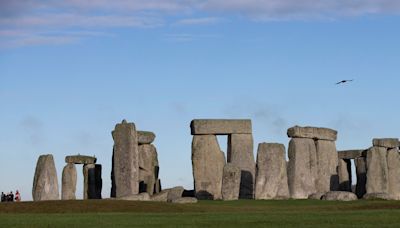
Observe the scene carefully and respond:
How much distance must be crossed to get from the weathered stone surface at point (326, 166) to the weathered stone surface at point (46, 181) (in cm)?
1157

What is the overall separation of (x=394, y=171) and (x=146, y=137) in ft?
36.7

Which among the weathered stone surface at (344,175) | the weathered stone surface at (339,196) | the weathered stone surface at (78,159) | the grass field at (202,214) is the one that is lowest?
the grass field at (202,214)

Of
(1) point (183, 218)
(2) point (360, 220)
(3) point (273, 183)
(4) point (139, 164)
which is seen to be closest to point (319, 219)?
(2) point (360, 220)

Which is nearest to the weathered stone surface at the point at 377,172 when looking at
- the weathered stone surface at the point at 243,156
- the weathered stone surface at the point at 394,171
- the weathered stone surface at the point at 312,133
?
the weathered stone surface at the point at 394,171

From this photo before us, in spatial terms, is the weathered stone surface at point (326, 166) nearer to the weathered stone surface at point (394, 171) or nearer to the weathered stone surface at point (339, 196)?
the weathered stone surface at point (394, 171)

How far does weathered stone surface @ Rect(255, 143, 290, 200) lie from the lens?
155 ft

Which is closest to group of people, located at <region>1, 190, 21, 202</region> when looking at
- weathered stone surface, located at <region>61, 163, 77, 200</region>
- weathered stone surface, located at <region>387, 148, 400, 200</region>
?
weathered stone surface, located at <region>61, 163, 77, 200</region>

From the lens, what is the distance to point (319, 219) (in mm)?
31547

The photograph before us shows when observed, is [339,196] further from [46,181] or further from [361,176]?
[46,181]

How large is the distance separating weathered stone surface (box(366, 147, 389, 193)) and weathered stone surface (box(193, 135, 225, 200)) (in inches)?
249

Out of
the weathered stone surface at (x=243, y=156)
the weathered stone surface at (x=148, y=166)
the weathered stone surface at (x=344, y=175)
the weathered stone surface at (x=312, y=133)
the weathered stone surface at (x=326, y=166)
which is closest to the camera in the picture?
the weathered stone surface at (x=312, y=133)

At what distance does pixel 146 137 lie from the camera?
51.3 metres

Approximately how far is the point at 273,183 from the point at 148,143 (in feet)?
22.8

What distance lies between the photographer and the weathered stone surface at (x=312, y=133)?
165ft
